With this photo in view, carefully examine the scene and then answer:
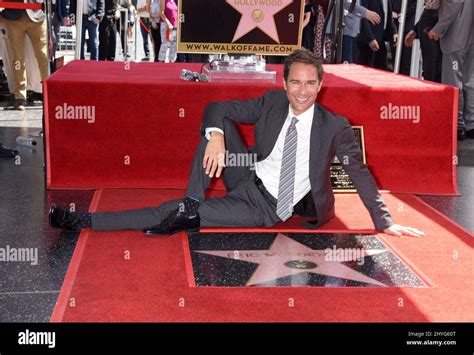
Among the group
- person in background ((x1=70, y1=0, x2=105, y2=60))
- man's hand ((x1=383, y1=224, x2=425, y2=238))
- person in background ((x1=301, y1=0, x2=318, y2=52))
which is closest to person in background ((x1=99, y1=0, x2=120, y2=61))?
person in background ((x1=70, y1=0, x2=105, y2=60))

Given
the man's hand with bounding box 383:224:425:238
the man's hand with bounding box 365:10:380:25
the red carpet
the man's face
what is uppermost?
the man's hand with bounding box 365:10:380:25

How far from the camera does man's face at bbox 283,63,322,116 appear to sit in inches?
158

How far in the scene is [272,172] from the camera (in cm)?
439

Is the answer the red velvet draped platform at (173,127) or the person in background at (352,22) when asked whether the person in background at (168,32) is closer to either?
the person in background at (352,22)

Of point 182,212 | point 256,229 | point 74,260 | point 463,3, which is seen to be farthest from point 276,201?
point 463,3

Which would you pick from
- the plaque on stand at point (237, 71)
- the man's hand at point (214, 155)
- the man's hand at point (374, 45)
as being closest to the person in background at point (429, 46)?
the man's hand at point (374, 45)

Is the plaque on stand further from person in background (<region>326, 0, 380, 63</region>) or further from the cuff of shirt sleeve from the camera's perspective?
person in background (<region>326, 0, 380, 63</region>)

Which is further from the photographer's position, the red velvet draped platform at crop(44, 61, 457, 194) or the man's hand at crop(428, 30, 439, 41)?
the man's hand at crop(428, 30, 439, 41)

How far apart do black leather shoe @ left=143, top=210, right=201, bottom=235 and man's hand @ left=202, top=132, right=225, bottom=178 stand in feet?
1.21

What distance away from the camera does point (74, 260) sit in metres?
Result: 3.90

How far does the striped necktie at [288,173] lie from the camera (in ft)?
13.9

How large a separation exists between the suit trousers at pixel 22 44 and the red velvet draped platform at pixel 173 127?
388 cm

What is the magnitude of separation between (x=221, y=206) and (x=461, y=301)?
1480mm

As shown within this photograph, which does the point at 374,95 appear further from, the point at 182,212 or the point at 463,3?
the point at 463,3
